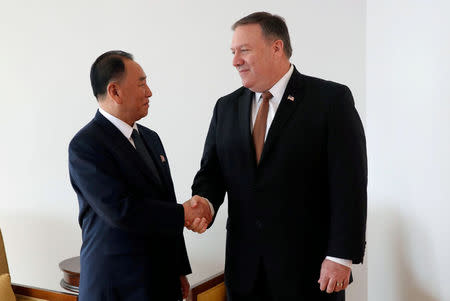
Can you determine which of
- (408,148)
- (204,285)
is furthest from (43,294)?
(408,148)

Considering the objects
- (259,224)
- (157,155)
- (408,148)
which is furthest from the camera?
(408,148)

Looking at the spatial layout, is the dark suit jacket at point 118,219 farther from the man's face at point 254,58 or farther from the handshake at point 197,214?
the man's face at point 254,58

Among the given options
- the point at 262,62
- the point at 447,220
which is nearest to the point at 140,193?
the point at 262,62

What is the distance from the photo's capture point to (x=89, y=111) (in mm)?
3551

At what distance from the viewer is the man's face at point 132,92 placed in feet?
6.69

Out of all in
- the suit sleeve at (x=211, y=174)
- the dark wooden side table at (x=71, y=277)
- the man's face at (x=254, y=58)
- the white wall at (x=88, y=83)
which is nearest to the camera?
the man's face at (x=254, y=58)

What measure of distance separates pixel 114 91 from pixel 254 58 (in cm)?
57

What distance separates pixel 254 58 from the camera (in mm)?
2051

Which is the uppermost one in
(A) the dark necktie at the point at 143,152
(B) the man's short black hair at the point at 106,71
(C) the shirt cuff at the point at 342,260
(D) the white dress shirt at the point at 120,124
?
(B) the man's short black hair at the point at 106,71

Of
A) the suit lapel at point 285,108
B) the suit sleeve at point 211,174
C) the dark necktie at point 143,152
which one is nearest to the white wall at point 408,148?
the suit lapel at point 285,108

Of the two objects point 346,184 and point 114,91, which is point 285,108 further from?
point 114,91

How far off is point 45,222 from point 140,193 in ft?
6.75

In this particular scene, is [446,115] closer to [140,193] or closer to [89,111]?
[140,193]

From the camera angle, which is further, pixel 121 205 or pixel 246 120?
pixel 246 120
